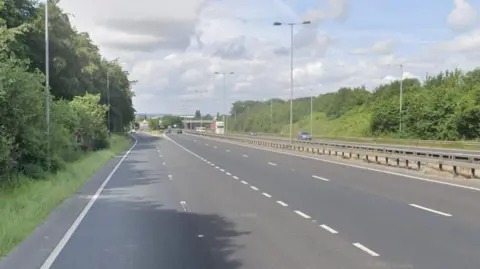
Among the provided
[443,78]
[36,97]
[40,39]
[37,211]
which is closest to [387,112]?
[443,78]

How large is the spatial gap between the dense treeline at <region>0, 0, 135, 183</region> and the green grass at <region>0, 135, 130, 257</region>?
0.94 m

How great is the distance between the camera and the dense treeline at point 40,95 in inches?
797

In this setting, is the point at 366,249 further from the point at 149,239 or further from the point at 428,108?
the point at 428,108

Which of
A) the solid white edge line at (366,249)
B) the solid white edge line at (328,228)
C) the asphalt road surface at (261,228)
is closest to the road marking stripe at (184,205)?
the asphalt road surface at (261,228)

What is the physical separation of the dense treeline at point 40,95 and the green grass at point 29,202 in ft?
Result: 3.08

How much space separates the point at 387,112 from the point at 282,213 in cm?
6926

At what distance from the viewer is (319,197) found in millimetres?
17609

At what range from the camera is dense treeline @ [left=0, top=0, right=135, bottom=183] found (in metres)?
20.2

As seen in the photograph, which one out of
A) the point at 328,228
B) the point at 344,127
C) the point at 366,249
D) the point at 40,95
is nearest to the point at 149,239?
the point at 328,228

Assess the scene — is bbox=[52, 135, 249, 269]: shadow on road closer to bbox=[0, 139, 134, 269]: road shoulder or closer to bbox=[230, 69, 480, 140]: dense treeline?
bbox=[0, 139, 134, 269]: road shoulder

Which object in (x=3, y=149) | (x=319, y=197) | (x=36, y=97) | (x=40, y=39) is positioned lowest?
(x=319, y=197)

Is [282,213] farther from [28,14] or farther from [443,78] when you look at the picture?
[443,78]

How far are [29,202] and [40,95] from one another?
9.04 meters

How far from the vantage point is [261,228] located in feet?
39.5
